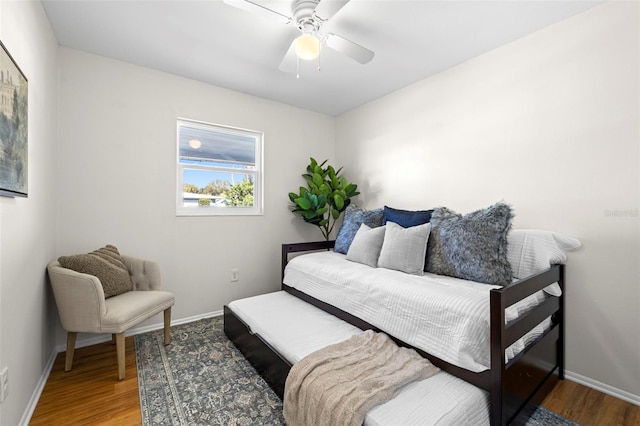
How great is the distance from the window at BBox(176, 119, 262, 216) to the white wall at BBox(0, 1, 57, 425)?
3.37 feet

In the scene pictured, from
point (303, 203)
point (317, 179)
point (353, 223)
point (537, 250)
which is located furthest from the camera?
point (317, 179)

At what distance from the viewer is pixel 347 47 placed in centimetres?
199

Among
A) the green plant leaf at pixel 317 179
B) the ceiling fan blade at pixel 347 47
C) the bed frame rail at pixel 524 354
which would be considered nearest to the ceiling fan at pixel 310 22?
the ceiling fan blade at pixel 347 47

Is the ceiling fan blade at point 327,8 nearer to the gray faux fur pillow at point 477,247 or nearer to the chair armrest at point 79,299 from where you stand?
the gray faux fur pillow at point 477,247

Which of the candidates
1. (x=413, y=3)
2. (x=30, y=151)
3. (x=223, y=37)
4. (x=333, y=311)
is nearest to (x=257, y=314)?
(x=333, y=311)

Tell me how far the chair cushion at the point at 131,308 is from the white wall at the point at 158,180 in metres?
0.54

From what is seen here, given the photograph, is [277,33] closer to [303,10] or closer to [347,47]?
[303,10]

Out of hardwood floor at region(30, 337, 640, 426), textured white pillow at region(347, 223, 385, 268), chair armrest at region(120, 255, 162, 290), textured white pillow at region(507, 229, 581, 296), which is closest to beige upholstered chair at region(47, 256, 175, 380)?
hardwood floor at region(30, 337, 640, 426)

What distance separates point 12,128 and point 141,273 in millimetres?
1475

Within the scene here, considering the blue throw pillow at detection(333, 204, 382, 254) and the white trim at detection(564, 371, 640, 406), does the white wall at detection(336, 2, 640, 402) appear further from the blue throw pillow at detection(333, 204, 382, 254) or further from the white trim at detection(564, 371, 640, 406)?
the blue throw pillow at detection(333, 204, 382, 254)

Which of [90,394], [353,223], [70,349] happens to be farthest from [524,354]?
[70,349]

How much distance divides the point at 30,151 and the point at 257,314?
1770 millimetres

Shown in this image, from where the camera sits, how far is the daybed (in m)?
1.34

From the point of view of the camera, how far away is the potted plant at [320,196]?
349 cm
